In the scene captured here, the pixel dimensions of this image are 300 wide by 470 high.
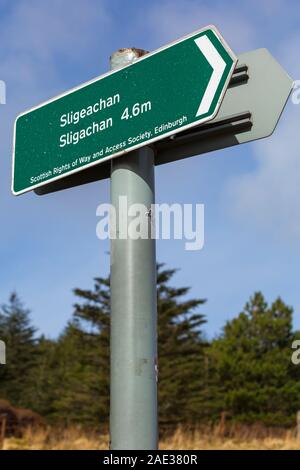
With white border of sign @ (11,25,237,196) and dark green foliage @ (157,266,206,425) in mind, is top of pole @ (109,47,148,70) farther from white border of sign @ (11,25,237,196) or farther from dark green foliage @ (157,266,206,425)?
dark green foliage @ (157,266,206,425)

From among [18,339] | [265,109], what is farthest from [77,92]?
[18,339]

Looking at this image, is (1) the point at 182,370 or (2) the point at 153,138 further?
(1) the point at 182,370

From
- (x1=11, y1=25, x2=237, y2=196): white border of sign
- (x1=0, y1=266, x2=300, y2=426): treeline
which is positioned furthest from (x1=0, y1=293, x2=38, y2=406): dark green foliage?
(x1=11, y1=25, x2=237, y2=196): white border of sign

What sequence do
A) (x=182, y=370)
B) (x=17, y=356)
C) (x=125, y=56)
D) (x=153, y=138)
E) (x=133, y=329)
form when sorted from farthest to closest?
1. (x=17, y=356)
2. (x=182, y=370)
3. (x=125, y=56)
4. (x=153, y=138)
5. (x=133, y=329)

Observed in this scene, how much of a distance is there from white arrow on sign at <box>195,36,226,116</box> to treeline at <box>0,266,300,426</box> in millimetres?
27619

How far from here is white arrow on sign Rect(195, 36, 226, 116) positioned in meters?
2.25

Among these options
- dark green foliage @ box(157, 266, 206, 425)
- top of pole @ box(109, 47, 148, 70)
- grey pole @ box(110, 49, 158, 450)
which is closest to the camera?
grey pole @ box(110, 49, 158, 450)

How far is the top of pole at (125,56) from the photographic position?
2609 millimetres

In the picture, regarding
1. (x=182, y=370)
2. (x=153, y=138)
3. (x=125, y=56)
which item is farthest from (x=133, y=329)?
(x=182, y=370)

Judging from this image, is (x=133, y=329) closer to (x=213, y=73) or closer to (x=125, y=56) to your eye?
(x=213, y=73)

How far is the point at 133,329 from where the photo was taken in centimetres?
222

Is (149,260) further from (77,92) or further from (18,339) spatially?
(18,339)

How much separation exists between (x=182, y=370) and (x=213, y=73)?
1142 inches
